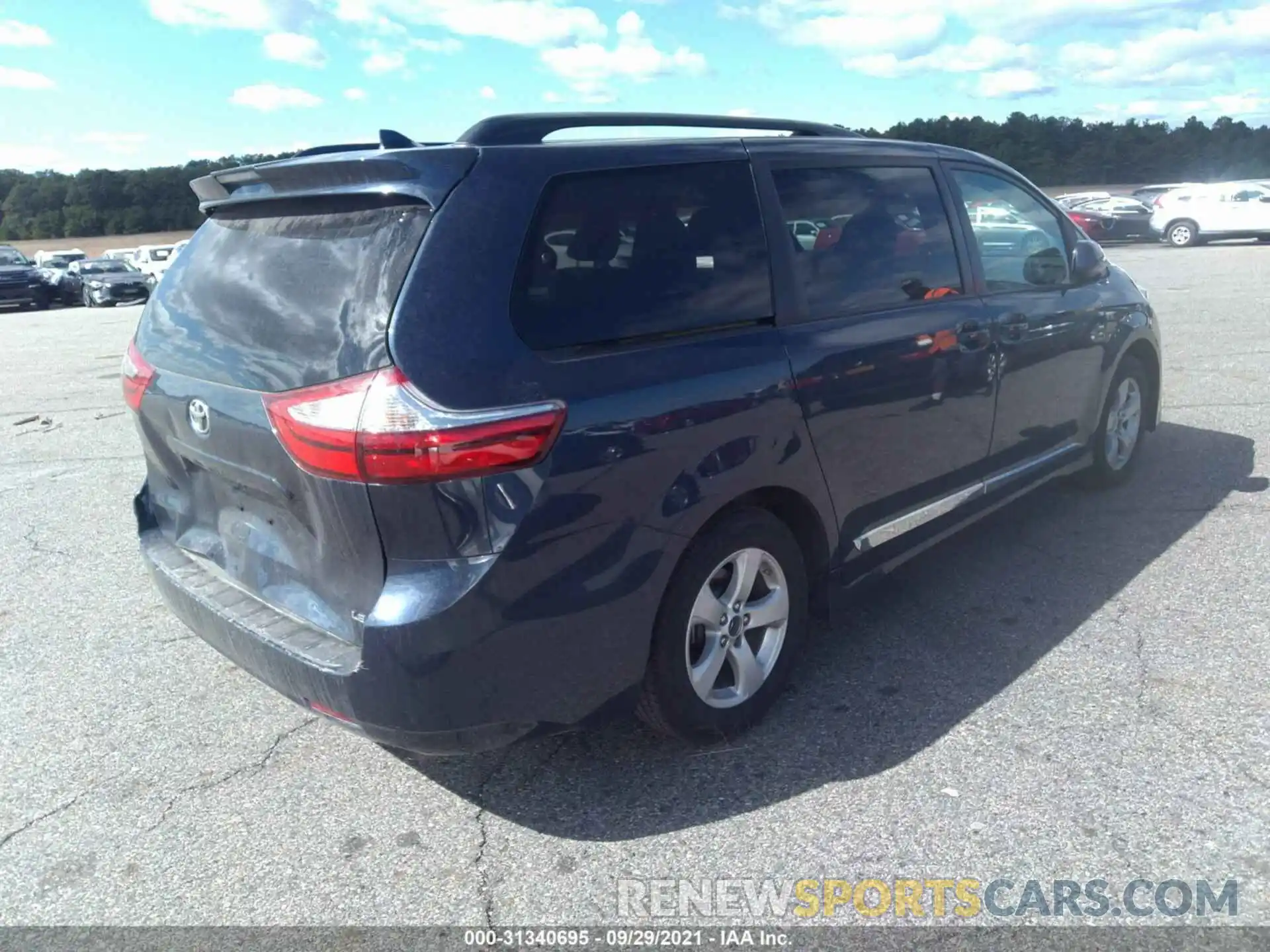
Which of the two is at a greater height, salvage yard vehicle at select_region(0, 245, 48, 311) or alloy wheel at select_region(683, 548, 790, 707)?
salvage yard vehicle at select_region(0, 245, 48, 311)

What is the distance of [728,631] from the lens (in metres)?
3.31

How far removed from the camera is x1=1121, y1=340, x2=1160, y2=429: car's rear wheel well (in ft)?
18.4

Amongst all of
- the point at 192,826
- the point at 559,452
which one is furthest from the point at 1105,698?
the point at 192,826

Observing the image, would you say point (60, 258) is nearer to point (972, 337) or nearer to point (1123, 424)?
point (1123, 424)

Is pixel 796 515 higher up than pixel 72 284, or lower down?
lower down

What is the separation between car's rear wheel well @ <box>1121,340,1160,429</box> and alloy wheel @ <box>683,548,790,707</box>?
3050mm

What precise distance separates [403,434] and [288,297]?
65cm

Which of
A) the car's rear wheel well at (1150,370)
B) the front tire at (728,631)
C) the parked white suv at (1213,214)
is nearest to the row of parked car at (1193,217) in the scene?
the parked white suv at (1213,214)

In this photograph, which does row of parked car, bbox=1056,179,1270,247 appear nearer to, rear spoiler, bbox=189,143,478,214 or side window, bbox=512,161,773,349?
side window, bbox=512,161,773,349

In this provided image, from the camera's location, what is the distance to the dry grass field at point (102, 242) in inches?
2152

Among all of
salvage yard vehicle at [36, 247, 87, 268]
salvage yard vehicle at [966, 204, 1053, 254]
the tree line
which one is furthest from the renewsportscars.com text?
the tree line

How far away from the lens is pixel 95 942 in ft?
8.54

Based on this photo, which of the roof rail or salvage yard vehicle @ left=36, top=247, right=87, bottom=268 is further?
salvage yard vehicle @ left=36, top=247, right=87, bottom=268

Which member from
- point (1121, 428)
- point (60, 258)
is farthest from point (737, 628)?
point (60, 258)
